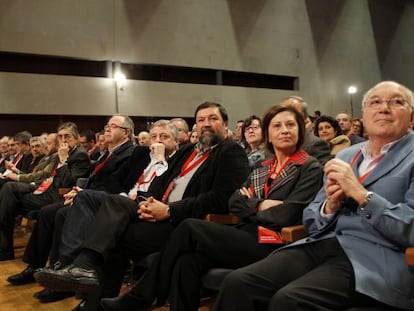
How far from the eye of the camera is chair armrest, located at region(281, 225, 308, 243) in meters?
1.80

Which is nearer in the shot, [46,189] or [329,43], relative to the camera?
[46,189]

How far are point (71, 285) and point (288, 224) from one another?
1.09 meters

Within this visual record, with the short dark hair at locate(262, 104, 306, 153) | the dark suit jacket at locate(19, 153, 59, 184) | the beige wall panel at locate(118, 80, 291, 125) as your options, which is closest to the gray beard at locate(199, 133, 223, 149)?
the short dark hair at locate(262, 104, 306, 153)

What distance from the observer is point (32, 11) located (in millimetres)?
7652

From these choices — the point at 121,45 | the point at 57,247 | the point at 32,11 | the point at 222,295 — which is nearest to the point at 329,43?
the point at 121,45

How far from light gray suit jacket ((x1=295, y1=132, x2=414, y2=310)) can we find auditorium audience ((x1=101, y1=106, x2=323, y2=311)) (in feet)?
0.90

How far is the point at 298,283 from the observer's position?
57.9 inches

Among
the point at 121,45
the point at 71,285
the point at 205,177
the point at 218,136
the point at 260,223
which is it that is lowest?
the point at 71,285

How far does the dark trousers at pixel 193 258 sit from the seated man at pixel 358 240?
228 mm

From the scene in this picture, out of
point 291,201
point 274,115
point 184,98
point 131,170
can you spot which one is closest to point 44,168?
point 131,170

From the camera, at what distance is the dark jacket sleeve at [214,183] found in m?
2.30

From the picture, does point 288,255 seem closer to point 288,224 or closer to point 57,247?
point 288,224

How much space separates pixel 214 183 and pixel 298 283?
970mm

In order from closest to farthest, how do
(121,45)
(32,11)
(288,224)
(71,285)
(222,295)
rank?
(222,295), (288,224), (71,285), (32,11), (121,45)
